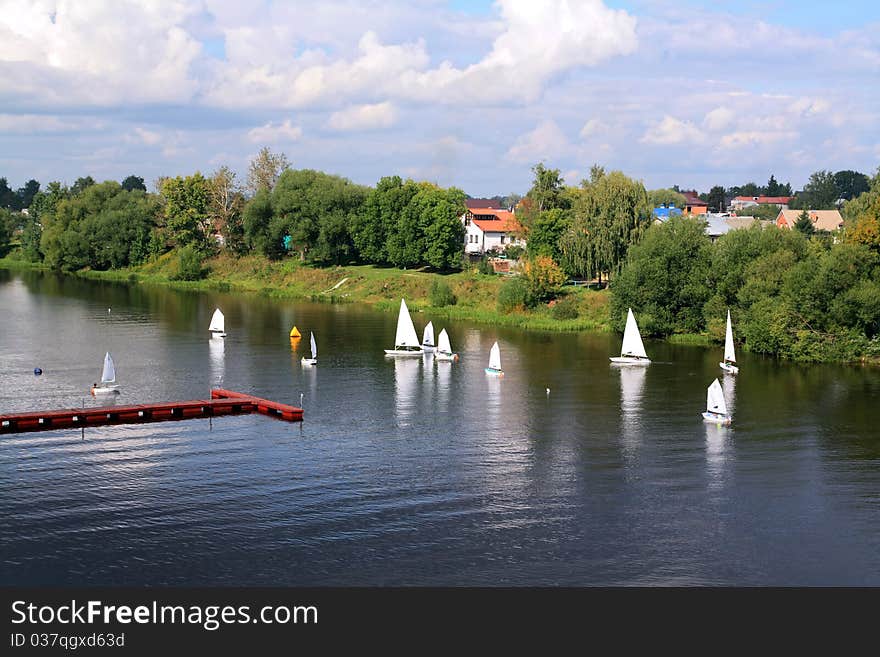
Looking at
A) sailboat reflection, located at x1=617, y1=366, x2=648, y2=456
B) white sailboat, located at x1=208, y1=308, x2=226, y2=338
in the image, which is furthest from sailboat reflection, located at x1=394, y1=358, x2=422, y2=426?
white sailboat, located at x1=208, y1=308, x2=226, y2=338

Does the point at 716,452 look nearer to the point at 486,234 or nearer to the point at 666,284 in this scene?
the point at 666,284

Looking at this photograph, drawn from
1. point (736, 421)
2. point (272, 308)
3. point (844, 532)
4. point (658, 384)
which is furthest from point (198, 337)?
point (844, 532)

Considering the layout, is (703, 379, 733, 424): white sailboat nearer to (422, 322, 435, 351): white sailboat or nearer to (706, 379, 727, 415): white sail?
(706, 379, 727, 415): white sail

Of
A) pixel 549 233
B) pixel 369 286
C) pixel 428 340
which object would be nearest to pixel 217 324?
pixel 428 340

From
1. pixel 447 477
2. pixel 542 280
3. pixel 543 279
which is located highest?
pixel 543 279

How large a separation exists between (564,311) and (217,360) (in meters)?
38.3

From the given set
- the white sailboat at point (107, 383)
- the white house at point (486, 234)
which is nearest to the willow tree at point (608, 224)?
the white house at point (486, 234)

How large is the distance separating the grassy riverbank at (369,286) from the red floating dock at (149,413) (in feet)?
147

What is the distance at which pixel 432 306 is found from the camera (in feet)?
368

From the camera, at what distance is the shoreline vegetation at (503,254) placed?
82188mm

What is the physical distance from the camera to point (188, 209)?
505ft

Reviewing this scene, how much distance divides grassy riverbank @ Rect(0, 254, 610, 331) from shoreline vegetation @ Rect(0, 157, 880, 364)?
28 cm

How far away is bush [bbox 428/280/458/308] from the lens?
368 feet

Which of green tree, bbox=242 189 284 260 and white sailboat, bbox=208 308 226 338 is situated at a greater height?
green tree, bbox=242 189 284 260
